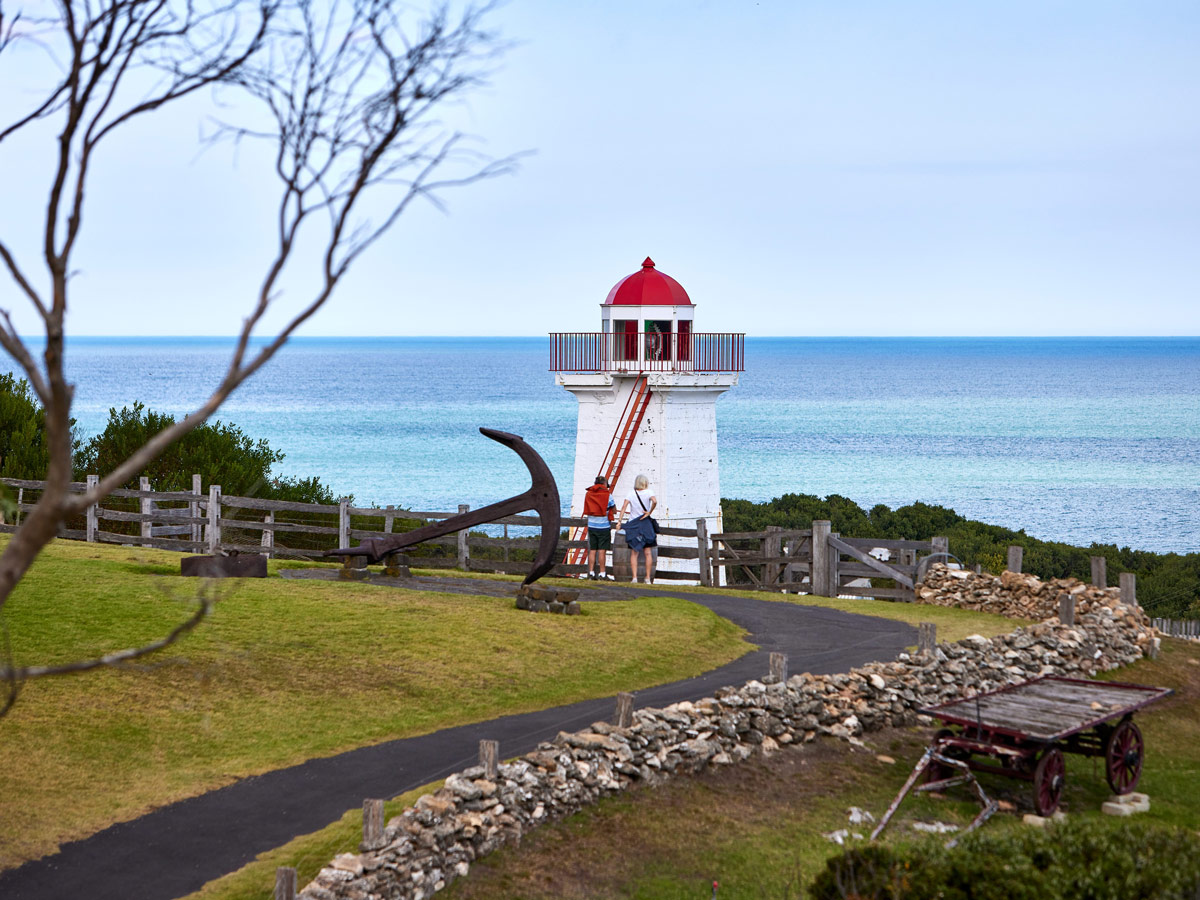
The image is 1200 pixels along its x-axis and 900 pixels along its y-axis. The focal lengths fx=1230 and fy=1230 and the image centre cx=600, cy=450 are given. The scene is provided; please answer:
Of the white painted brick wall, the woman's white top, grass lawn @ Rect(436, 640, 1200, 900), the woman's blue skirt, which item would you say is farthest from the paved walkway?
the white painted brick wall

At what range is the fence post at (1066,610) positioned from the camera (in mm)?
19406

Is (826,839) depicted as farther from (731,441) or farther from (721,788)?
(731,441)

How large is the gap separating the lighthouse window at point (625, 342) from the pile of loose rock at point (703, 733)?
12.6m

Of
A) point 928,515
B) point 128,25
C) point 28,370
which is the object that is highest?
point 128,25

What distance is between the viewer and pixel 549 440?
117562 millimetres

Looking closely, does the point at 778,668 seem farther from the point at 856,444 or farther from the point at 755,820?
the point at 856,444

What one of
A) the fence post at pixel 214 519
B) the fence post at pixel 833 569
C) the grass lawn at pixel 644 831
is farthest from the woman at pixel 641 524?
the grass lawn at pixel 644 831

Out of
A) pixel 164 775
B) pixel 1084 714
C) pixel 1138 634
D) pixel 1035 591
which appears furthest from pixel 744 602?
pixel 164 775

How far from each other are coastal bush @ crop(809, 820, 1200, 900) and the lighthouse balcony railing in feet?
73.9

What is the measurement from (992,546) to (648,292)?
2071 centimetres

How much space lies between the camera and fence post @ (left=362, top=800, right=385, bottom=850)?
30.2ft

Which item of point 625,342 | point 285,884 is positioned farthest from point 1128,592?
point 285,884

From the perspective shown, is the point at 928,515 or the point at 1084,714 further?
the point at 928,515

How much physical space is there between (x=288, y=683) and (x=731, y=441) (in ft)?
369
